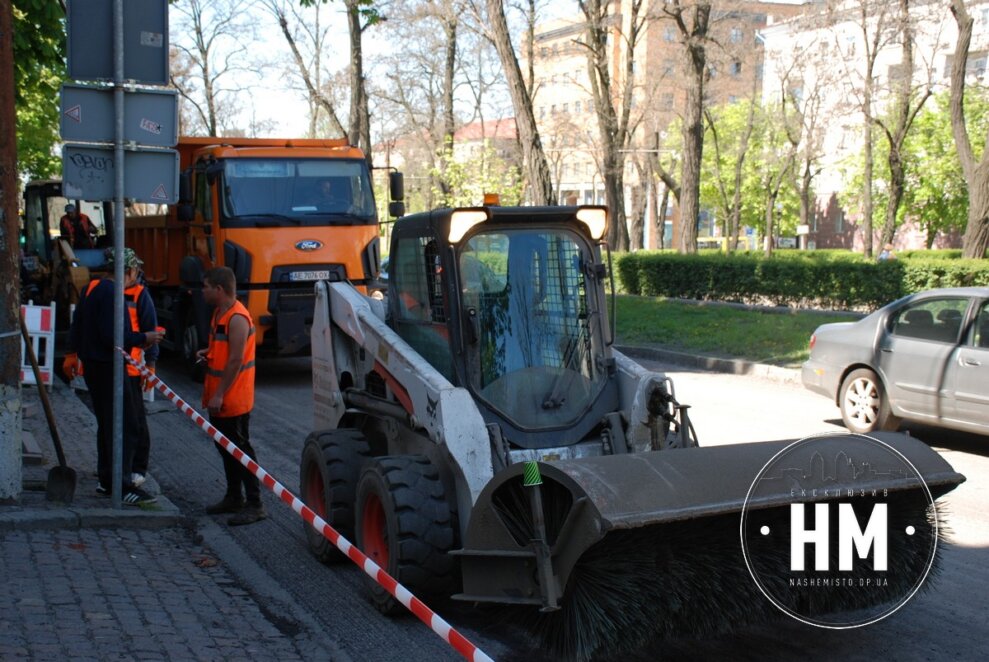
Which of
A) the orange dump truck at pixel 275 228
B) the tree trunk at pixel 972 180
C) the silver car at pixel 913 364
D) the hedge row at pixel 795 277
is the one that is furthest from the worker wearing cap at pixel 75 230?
the tree trunk at pixel 972 180

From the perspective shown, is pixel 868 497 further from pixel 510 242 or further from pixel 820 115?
pixel 820 115

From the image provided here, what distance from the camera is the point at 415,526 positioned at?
5.16m

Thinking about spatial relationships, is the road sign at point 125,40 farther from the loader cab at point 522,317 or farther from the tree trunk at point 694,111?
the tree trunk at point 694,111

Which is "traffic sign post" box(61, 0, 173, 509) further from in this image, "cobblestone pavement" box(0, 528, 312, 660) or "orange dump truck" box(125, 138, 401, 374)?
"orange dump truck" box(125, 138, 401, 374)

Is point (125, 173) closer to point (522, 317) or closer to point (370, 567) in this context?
point (522, 317)

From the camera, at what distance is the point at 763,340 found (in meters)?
16.6

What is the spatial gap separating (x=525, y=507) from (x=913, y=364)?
659 centimetres

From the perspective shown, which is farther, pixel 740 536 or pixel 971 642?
pixel 971 642

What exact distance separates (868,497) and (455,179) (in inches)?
1690

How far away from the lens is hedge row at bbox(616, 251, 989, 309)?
20136 mm

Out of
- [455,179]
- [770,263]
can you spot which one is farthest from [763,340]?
[455,179]

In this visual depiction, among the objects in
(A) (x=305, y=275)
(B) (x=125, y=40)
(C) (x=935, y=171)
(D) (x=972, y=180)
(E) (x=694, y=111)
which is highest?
(C) (x=935, y=171)

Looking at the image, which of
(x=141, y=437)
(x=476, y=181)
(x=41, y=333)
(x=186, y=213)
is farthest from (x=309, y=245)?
(x=476, y=181)

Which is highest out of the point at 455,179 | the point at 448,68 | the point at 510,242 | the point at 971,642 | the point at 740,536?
the point at 448,68
